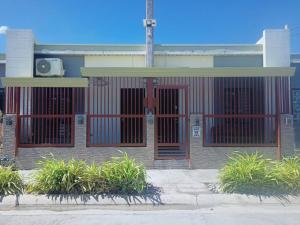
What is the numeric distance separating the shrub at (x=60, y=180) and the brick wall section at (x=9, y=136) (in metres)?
3.76

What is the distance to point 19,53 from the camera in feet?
46.9

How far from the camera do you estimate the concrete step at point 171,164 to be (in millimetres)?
12289

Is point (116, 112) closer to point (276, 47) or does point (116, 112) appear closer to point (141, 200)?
point (141, 200)

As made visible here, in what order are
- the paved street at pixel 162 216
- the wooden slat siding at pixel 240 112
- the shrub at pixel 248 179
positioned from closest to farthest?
the paved street at pixel 162 216 < the shrub at pixel 248 179 < the wooden slat siding at pixel 240 112

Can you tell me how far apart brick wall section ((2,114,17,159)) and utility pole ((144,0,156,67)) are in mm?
5272

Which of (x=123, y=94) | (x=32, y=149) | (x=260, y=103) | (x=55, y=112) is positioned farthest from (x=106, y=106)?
(x=260, y=103)

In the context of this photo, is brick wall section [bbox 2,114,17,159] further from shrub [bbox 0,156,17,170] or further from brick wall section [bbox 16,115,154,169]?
brick wall section [bbox 16,115,154,169]

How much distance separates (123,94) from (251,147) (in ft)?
16.2

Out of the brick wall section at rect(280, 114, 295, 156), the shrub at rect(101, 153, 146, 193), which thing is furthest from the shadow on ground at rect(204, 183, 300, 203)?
the brick wall section at rect(280, 114, 295, 156)

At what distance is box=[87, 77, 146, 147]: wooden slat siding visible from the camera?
12664 mm

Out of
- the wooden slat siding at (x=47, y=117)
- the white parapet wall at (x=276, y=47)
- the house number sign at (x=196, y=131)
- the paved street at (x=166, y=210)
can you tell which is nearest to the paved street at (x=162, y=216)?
the paved street at (x=166, y=210)

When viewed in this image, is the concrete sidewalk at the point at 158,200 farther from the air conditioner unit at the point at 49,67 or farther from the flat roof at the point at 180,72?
the air conditioner unit at the point at 49,67

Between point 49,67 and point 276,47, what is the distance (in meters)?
8.46

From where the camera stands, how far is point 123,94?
14312mm
